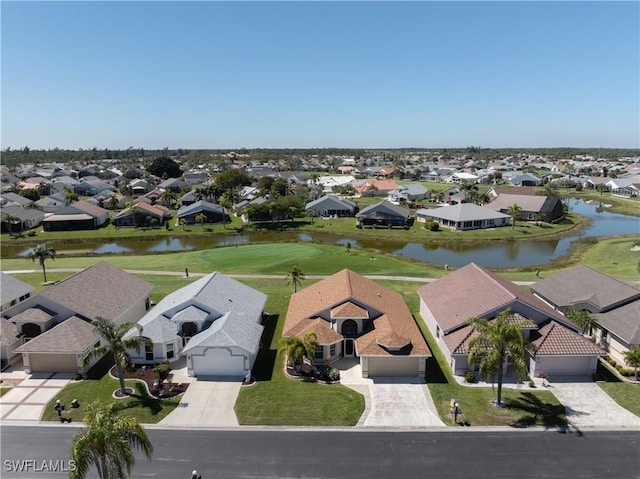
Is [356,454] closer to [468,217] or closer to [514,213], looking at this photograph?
[468,217]

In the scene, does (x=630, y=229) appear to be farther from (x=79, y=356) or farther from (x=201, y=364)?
(x=79, y=356)

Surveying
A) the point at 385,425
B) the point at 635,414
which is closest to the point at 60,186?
the point at 385,425

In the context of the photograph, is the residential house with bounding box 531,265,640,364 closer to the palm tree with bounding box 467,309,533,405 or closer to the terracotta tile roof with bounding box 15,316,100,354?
the palm tree with bounding box 467,309,533,405

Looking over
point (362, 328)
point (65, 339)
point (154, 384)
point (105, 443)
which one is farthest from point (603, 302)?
point (65, 339)

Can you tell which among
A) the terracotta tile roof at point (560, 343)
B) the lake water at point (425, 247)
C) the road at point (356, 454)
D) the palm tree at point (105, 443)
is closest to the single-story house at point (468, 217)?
the lake water at point (425, 247)


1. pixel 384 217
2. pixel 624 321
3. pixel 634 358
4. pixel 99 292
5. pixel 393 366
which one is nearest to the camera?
pixel 634 358

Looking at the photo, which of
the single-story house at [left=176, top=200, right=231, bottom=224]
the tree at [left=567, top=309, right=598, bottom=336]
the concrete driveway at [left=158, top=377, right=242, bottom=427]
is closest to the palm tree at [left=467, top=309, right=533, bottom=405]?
the tree at [left=567, top=309, right=598, bottom=336]

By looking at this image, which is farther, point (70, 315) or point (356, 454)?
point (70, 315)
